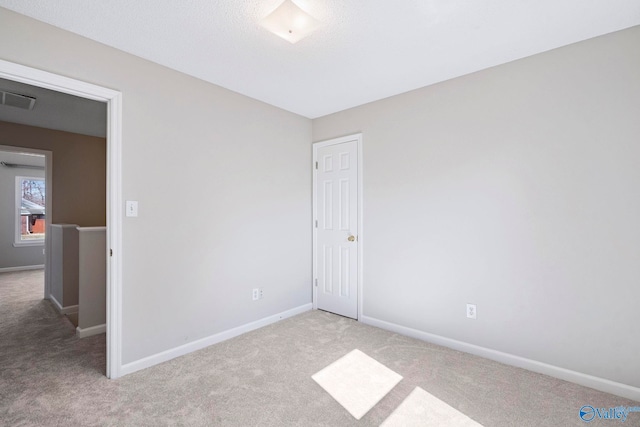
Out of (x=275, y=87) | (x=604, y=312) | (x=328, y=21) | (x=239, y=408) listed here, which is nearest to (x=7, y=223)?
(x=275, y=87)

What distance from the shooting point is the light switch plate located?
2312 mm

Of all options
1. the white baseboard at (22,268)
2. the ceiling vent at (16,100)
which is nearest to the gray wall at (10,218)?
the white baseboard at (22,268)

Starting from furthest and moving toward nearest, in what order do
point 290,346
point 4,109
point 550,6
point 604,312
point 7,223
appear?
point 7,223
point 4,109
point 290,346
point 604,312
point 550,6

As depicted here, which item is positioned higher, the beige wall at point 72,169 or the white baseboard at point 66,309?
the beige wall at point 72,169

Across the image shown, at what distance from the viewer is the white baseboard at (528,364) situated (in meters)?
2.01

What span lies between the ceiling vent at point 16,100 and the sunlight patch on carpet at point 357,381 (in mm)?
3916

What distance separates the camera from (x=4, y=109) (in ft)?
11.4

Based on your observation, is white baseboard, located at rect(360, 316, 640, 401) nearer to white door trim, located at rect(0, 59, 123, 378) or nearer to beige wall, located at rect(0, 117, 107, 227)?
white door trim, located at rect(0, 59, 123, 378)

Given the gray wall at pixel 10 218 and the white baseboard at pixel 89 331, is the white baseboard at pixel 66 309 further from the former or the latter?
the gray wall at pixel 10 218

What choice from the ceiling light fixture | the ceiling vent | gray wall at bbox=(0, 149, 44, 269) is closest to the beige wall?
the ceiling vent

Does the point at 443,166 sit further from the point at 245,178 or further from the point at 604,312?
the point at 245,178

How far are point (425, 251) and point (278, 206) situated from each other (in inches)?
67.7

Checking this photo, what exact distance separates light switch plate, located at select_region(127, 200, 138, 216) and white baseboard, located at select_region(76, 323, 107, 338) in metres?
1.63

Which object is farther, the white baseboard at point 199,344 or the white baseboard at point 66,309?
the white baseboard at point 66,309
